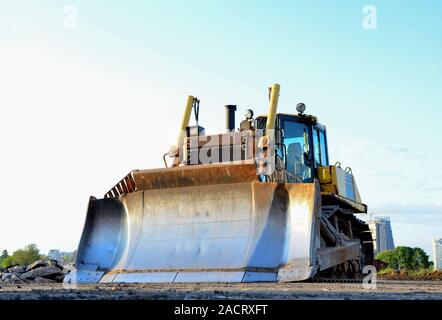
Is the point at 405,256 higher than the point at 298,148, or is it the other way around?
the point at 298,148

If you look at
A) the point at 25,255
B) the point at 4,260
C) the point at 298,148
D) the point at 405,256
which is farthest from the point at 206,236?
the point at 405,256

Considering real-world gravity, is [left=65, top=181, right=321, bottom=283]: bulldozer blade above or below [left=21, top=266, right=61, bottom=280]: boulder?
above

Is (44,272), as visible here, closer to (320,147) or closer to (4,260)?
(320,147)

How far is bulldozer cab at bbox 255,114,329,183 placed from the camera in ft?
34.7

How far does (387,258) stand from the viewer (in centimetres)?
4953

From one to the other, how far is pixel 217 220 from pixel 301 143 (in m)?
3.00

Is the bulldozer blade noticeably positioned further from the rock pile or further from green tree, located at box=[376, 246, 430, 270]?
green tree, located at box=[376, 246, 430, 270]

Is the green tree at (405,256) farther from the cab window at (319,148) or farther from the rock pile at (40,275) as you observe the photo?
the rock pile at (40,275)

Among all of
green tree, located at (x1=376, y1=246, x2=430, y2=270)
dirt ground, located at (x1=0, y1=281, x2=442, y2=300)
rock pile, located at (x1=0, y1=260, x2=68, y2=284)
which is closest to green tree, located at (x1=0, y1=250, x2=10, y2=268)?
rock pile, located at (x1=0, y1=260, x2=68, y2=284)

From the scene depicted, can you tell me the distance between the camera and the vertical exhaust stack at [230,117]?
396 inches

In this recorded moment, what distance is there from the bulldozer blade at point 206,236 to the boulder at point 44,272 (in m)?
1.34

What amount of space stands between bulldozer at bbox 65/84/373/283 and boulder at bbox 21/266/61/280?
1343 millimetres

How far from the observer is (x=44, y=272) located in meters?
10.3
